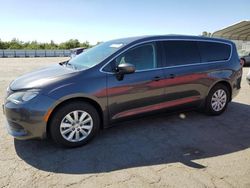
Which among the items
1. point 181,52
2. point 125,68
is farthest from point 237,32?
point 125,68

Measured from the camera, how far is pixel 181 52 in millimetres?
4707

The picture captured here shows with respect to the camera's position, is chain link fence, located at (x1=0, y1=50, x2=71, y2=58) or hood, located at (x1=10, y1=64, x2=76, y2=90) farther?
chain link fence, located at (x1=0, y1=50, x2=71, y2=58)

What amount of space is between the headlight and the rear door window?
238cm

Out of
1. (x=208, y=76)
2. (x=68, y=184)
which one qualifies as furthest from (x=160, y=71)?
(x=68, y=184)

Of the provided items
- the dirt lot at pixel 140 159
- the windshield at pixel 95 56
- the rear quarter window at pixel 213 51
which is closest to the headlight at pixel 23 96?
the dirt lot at pixel 140 159

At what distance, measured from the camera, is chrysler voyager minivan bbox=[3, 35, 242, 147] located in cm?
347

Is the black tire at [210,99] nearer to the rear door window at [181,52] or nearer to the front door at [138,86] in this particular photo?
the rear door window at [181,52]

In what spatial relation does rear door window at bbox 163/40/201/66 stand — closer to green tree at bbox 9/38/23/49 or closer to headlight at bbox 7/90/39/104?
headlight at bbox 7/90/39/104

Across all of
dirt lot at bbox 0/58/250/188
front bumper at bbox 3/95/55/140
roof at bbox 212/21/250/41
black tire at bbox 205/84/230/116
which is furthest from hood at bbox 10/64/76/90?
roof at bbox 212/21/250/41

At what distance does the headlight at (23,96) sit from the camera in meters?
3.41

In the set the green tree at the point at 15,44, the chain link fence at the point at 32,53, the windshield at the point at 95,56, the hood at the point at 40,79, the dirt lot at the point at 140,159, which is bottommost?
the dirt lot at the point at 140,159

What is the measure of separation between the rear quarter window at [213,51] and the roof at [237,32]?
59.4ft

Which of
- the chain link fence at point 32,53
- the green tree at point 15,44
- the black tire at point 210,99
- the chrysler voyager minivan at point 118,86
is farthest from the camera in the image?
the green tree at point 15,44

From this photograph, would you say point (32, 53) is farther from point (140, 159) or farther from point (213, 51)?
point (140, 159)
